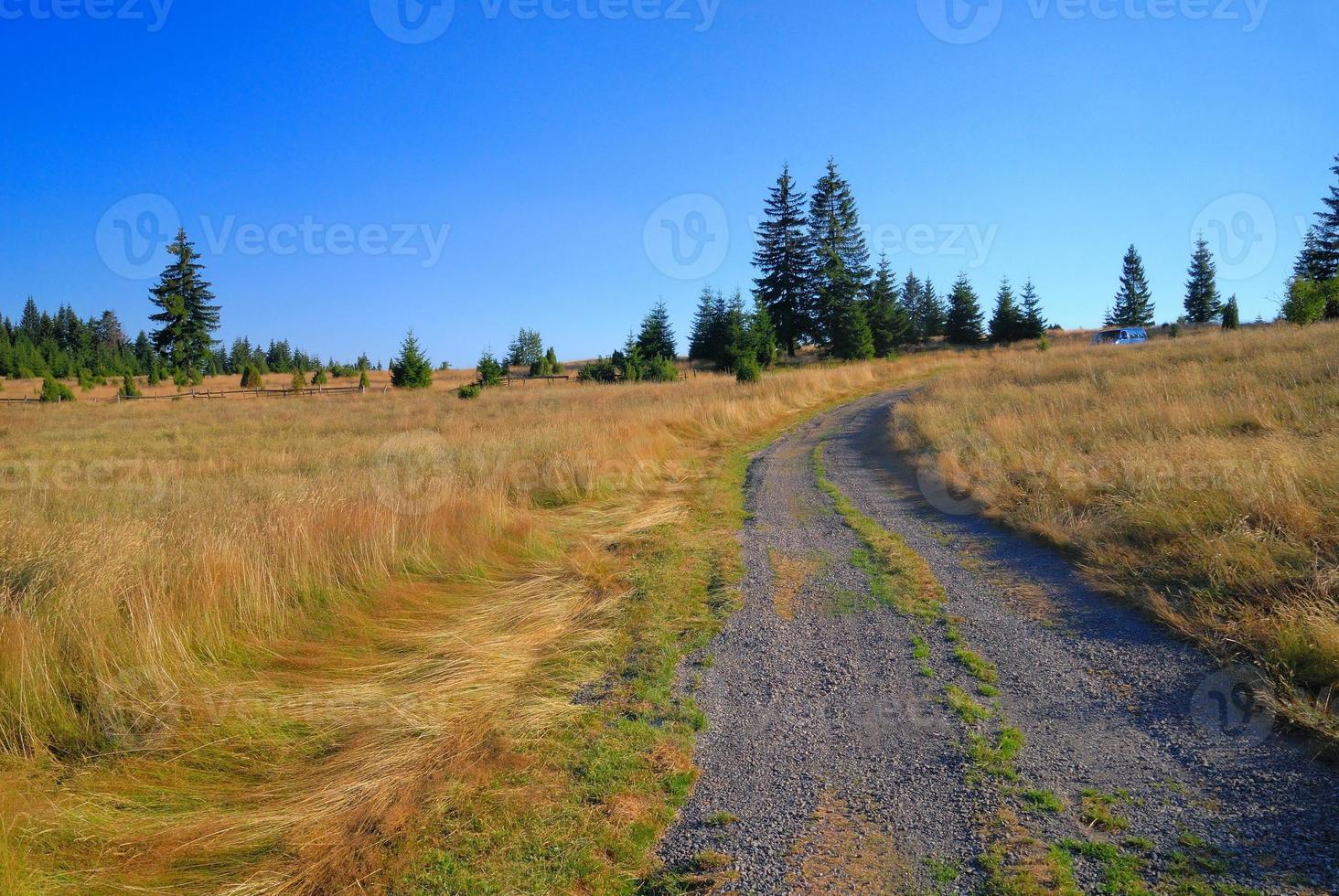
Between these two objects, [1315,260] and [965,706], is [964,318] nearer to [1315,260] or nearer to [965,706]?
[1315,260]

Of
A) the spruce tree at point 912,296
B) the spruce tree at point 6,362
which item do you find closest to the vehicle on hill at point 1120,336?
the spruce tree at point 912,296

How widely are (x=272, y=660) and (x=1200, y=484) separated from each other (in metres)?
8.49

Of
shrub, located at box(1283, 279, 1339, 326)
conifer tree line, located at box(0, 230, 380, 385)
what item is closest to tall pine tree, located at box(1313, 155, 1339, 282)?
shrub, located at box(1283, 279, 1339, 326)

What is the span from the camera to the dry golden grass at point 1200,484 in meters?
4.18

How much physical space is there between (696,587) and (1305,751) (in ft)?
13.5

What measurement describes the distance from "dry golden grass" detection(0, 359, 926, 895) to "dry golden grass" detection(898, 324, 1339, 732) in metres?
4.05

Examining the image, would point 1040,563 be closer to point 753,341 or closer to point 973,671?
point 973,671

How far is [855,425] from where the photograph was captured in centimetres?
1897

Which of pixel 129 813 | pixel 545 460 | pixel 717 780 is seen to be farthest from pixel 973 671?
pixel 545 460

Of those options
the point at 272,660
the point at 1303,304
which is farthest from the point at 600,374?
the point at 272,660

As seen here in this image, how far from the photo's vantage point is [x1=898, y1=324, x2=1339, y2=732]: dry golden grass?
13.7 feet

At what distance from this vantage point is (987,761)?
3.16 meters

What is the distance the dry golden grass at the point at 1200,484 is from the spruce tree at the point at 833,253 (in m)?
32.9

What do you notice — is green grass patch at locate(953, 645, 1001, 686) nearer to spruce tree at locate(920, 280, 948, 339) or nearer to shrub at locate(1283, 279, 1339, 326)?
shrub at locate(1283, 279, 1339, 326)
